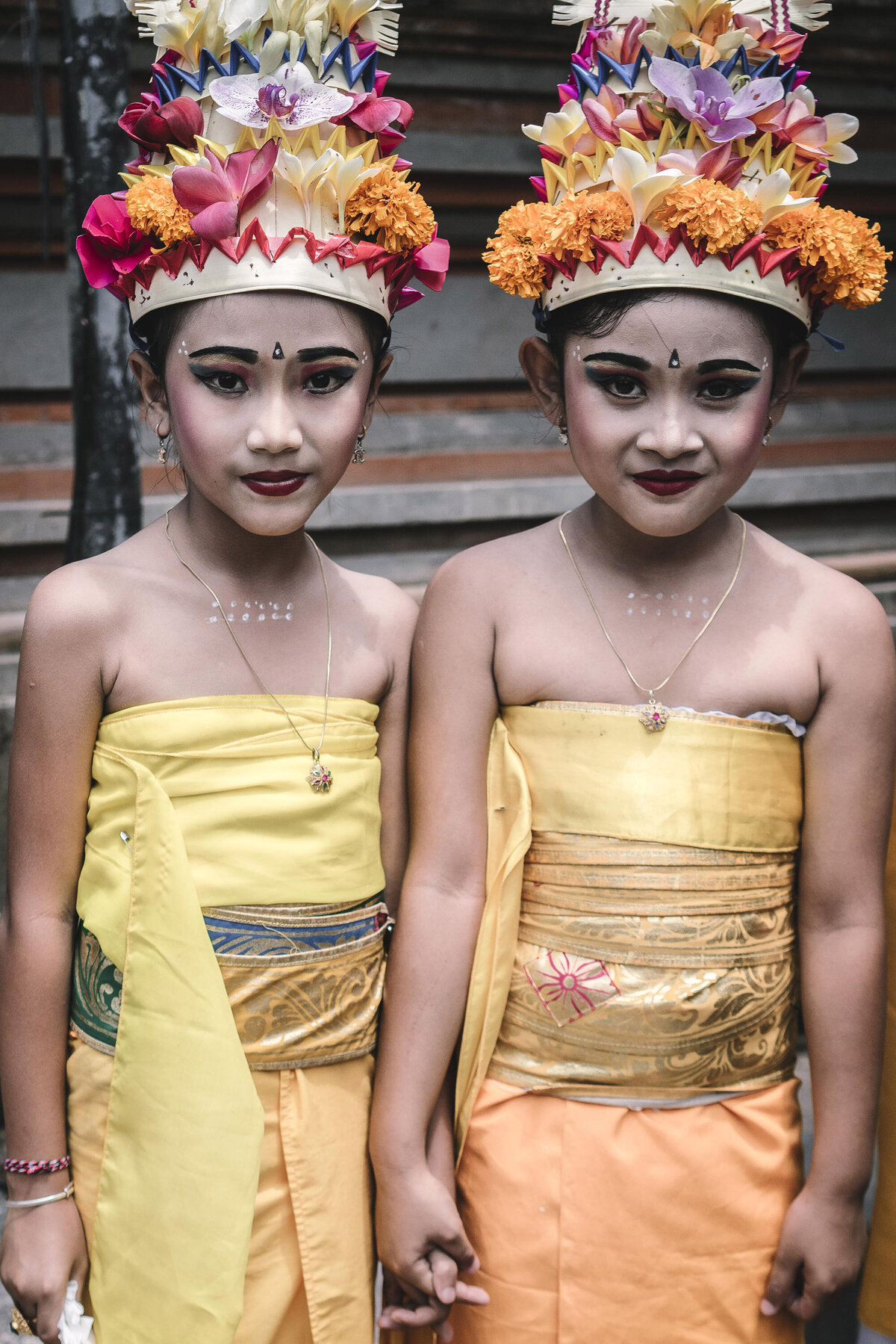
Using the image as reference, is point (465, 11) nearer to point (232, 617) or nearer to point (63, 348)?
point (63, 348)

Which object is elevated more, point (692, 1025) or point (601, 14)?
point (601, 14)

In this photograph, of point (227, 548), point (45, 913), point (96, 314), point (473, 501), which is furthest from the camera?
point (473, 501)

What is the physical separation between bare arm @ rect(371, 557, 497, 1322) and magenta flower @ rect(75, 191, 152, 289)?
692 mm

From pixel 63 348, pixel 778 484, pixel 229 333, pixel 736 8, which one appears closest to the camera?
pixel 229 333

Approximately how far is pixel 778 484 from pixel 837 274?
3.22 m

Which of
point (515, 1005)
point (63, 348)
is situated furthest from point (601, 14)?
point (63, 348)

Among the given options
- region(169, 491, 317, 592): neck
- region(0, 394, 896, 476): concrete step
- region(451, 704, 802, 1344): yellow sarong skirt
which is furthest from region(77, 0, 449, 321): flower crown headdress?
region(0, 394, 896, 476): concrete step

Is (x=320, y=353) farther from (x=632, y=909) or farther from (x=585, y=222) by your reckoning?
(x=632, y=909)

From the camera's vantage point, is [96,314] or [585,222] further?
[96,314]

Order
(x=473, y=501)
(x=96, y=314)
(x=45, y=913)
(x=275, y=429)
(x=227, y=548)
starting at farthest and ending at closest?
(x=473, y=501) → (x=96, y=314) → (x=227, y=548) → (x=45, y=913) → (x=275, y=429)

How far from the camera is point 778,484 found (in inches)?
199

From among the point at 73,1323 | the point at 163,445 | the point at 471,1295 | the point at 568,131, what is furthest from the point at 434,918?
the point at 568,131

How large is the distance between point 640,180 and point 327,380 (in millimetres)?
555

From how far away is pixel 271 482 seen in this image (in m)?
1.83
